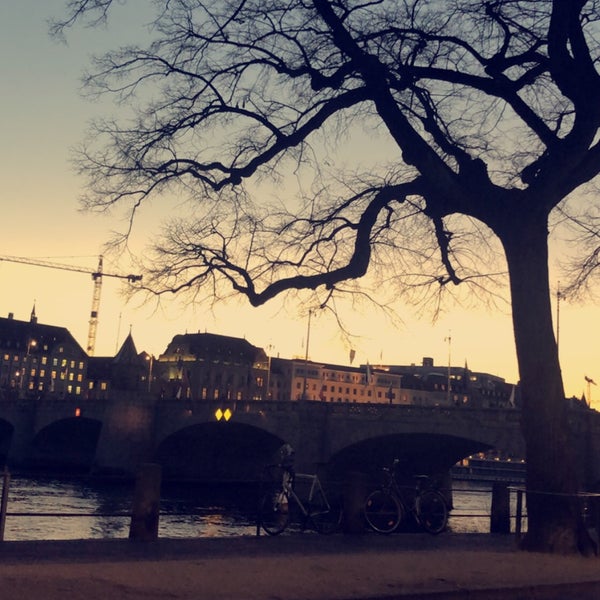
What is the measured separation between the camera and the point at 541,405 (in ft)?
48.5

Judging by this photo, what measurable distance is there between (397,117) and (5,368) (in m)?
168

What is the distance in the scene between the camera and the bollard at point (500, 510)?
61.5ft

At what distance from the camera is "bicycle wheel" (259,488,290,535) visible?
16688 mm

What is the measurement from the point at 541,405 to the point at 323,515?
5017 mm

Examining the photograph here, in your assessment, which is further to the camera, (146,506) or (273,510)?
(273,510)

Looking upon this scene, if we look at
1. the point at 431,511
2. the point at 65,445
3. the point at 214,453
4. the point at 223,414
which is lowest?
the point at 431,511

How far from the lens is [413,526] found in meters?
19.8

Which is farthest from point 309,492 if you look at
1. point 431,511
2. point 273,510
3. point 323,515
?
point 431,511

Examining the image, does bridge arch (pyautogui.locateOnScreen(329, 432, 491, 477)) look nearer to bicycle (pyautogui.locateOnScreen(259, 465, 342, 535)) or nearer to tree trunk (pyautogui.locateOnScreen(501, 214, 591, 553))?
bicycle (pyautogui.locateOnScreen(259, 465, 342, 535))

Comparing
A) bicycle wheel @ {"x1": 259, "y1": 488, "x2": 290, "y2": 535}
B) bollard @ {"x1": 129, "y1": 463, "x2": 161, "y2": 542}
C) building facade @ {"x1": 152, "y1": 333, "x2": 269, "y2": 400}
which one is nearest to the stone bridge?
bicycle wheel @ {"x1": 259, "y1": 488, "x2": 290, "y2": 535}

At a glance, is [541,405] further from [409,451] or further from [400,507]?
[409,451]

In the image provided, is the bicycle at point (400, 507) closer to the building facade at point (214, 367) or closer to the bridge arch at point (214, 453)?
the bridge arch at point (214, 453)

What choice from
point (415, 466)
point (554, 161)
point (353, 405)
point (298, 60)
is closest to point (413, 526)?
point (554, 161)

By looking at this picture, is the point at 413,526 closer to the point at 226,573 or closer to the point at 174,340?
the point at 226,573
